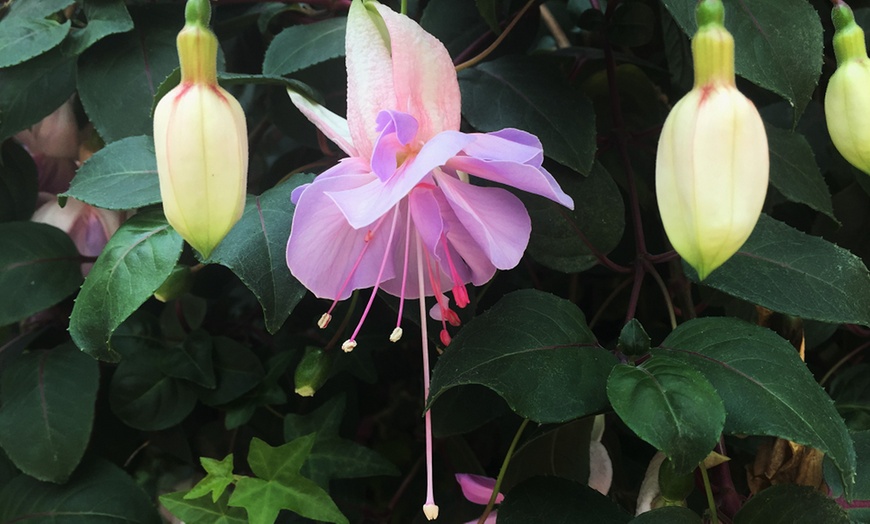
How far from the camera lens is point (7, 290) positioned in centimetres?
58

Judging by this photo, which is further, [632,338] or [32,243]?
[32,243]

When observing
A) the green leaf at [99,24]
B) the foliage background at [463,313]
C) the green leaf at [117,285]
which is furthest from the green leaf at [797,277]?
the green leaf at [99,24]

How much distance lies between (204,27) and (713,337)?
322mm

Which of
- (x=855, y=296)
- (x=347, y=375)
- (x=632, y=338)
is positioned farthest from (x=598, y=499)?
(x=347, y=375)

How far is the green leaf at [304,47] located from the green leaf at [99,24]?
0.11m

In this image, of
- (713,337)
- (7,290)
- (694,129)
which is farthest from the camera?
(7,290)

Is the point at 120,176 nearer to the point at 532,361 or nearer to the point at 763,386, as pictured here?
the point at 532,361

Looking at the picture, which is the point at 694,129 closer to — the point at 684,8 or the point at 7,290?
the point at 684,8

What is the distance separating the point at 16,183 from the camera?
66 centimetres

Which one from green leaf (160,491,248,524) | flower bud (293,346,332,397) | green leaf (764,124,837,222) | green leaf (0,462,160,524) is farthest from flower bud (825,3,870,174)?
green leaf (0,462,160,524)

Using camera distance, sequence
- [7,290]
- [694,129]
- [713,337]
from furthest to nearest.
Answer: [7,290] → [713,337] → [694,129]

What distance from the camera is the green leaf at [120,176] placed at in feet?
1.52

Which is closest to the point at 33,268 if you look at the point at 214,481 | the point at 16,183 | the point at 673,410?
the point at 16,183

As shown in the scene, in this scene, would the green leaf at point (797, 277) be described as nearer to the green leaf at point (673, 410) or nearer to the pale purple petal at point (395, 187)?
the green leaf at point (673, 410)
